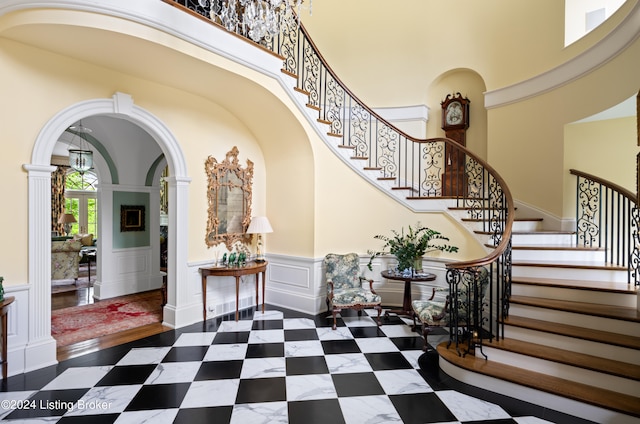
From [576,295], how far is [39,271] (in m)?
5.55

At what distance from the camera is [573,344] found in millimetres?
3002

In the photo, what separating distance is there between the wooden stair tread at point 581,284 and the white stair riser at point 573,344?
0.62 meters

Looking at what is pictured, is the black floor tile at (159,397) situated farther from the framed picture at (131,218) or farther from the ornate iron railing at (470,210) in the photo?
the framed picture at (131,218)

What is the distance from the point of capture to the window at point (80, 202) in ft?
39.7

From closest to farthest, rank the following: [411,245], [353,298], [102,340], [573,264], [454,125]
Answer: [573,264], [102,340], [353,298], [411,245], [454,125]

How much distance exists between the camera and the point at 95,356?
11.8 feet

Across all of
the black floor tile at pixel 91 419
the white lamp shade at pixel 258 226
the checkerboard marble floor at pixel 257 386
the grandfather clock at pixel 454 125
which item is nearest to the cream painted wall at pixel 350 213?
the white lamp shade at pixel 258 226

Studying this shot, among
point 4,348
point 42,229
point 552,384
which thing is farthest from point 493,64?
point 4,348

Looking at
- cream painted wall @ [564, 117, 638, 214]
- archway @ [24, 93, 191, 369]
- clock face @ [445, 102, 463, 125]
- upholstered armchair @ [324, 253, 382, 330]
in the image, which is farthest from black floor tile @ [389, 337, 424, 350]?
clock face @ [445, 102, 463, 125]

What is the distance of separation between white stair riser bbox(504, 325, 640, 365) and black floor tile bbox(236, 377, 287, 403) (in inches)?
89.9

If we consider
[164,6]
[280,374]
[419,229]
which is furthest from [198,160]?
[419,229]

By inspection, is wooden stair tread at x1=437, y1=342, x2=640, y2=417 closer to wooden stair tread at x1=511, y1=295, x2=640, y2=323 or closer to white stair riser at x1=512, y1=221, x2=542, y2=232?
wooden stair tread at x1=511, y1=295, x2=640, y2=323

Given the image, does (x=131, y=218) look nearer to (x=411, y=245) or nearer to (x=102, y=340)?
(x=102, y=340)

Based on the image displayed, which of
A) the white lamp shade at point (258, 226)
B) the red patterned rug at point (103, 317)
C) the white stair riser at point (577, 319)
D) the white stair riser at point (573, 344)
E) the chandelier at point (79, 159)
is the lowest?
the red patterned rug at point (103, 317)
